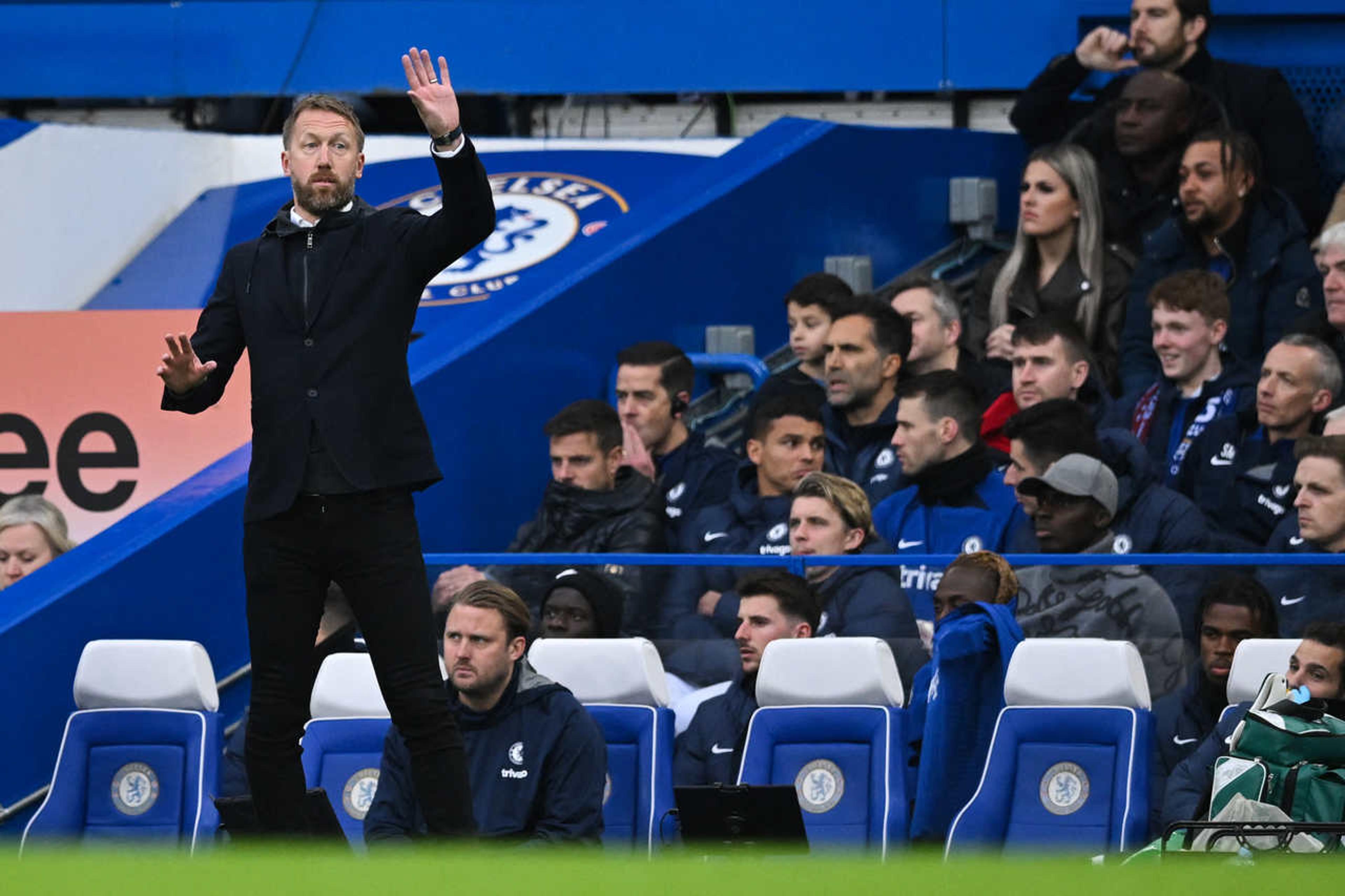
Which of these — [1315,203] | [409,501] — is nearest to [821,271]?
[1315,203]

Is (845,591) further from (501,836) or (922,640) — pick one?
(501,836)

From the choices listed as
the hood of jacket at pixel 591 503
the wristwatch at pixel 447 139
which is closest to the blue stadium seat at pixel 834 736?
the hood of jacket at pixel 591 503

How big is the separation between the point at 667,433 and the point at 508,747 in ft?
8.53

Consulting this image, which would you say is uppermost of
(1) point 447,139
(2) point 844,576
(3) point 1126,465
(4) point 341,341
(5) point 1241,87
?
(5) point 1241,87

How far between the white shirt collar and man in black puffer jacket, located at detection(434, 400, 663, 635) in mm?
3341

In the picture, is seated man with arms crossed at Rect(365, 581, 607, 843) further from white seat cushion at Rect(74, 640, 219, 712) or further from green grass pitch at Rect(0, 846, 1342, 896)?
green grass pitch at Rect(0, 846, 1342, 896)

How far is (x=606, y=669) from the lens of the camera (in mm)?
7430

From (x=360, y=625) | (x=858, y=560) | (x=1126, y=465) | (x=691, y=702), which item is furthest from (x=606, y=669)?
(x=360, y=625)

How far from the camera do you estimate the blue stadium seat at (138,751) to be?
300 inches

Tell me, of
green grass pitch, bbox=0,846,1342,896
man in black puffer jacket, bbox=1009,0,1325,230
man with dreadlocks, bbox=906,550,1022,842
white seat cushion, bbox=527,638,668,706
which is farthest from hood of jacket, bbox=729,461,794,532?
green grass pitch, bbox=0,846,1342,896

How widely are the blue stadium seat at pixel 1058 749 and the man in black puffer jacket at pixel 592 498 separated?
1893 mm

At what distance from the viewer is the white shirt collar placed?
520cm

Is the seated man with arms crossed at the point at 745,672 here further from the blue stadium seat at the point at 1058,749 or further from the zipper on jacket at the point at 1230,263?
the zipper on jacket at the point at 1230,263

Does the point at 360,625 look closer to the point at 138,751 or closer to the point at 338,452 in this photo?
the point at 338,452
